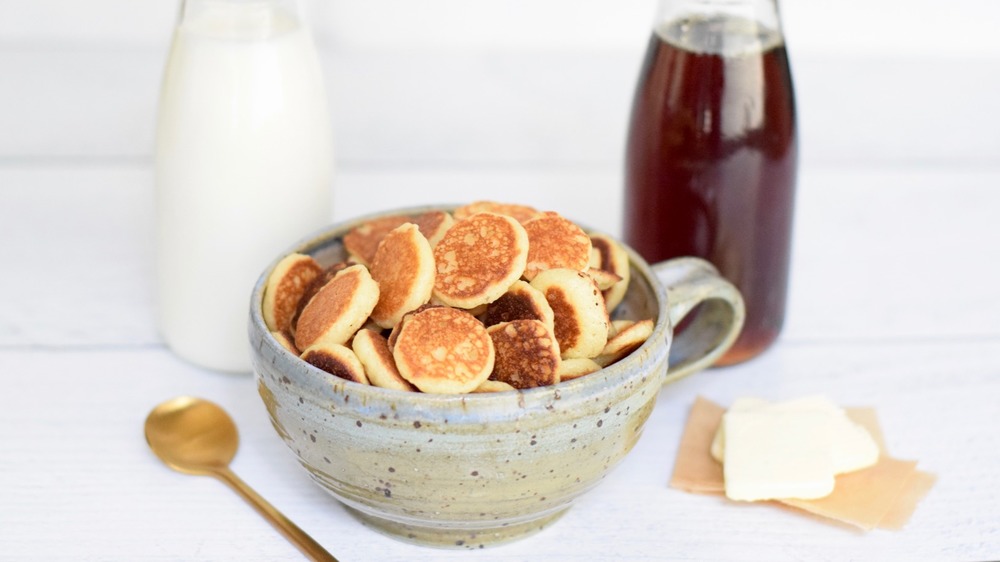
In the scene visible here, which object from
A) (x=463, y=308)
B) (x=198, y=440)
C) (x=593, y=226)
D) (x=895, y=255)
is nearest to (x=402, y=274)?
(x=463, y=308)

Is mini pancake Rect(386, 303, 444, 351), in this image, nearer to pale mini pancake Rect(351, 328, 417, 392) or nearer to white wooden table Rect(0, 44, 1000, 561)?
pale mini pancake Rect(351, 328, 417, 392)

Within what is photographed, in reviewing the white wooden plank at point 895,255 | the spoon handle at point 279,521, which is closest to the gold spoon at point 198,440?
the spoon handle at point 279,521

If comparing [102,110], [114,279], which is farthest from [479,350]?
[102,110]

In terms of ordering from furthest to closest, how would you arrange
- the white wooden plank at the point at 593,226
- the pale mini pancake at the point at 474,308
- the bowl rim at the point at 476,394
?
the white wooden plank at the point at 593,226
the pale mini pancake at the point at 474,308
the bowl rim at the point at 476,394

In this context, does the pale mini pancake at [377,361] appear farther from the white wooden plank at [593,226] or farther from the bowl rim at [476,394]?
the white wooden plank at [593,226]

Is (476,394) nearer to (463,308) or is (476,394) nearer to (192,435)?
(463,308)

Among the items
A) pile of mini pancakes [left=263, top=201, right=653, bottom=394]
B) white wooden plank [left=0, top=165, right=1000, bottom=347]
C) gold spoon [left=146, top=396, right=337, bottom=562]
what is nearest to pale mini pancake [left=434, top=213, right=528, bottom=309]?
pile of mini pancakes [left=263, top=201, right=653, bottom=394]
